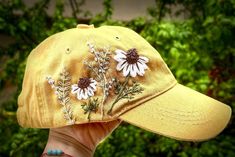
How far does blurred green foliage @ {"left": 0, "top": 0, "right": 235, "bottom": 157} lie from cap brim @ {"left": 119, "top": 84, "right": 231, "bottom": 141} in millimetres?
1477

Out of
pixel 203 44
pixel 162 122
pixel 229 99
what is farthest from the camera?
pixel 229 99

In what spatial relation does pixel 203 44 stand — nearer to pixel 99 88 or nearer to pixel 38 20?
pixel 38 20

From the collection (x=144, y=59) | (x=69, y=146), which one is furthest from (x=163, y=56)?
(x=69, y=146)

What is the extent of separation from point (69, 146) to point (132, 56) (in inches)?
11.1

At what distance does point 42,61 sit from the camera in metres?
1.40

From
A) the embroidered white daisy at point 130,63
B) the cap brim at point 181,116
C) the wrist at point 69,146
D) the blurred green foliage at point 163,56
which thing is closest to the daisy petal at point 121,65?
the embroidered white daisy at point 130,63

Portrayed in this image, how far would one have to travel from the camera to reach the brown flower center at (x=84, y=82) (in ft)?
4.32

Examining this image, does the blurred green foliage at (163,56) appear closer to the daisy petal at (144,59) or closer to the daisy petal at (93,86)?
the daisy petal at (144,59)

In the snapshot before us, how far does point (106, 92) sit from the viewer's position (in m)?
1.33

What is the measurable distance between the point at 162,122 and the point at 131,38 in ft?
0.86

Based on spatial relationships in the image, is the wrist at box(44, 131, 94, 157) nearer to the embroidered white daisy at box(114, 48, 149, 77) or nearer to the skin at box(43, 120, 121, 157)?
the skin at box(43, 120, 121, 157)

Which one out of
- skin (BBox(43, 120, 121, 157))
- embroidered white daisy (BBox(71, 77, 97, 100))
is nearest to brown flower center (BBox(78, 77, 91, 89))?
embroidered white daisy (BBox(71, 77, 97, 100))

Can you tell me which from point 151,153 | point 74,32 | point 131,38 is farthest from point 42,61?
point 151,153

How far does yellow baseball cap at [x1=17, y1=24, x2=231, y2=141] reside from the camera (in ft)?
4.33
